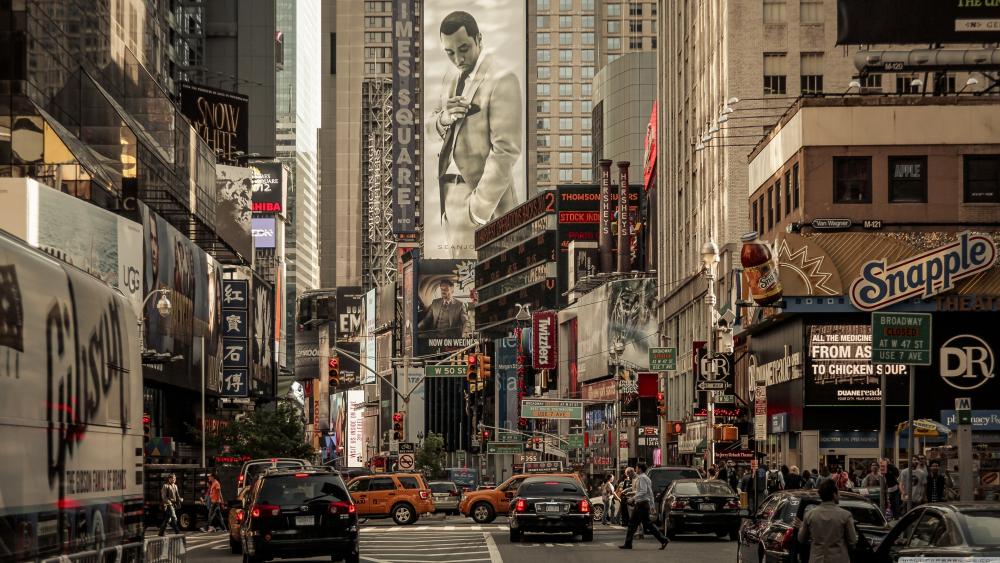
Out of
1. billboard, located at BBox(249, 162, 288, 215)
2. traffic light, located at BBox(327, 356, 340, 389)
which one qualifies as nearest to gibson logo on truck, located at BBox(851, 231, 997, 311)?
traffic light, located at BBox(327, 356, 340, 389)

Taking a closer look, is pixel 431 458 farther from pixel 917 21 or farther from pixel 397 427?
pixel 917 21

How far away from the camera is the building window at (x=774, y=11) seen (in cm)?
7369

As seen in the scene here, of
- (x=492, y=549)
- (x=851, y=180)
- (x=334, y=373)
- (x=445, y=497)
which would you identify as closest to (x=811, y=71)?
(x=851, y=180)

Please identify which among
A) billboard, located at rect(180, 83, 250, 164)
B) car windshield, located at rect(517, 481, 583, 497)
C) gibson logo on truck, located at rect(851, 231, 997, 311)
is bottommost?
car windshield, located at rect(517, 481, 583, 497)

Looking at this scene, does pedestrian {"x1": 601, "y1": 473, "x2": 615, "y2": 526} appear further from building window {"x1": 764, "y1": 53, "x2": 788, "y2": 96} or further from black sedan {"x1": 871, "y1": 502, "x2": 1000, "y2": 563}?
black sedan {"x1": 871, "y1": 502, "x2": 1000, "y2": 563}

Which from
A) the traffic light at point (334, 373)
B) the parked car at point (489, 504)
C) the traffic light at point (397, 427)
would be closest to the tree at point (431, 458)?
the traffic light at point (397, 427)

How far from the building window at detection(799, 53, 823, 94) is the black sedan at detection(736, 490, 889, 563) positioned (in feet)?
172

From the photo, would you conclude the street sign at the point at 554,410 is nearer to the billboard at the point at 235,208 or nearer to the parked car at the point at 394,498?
the billboard at the point at 235,208

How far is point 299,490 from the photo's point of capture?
88.0 ft

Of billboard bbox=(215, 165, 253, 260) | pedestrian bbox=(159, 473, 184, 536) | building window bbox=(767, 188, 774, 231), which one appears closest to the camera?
pedestrian bbox=(159, 473, 184, 536)

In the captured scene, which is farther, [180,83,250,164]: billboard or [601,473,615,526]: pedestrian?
[180,83,250,164]: billboard

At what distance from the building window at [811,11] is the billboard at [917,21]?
Answer: 567 inches

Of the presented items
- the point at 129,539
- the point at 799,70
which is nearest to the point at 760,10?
the point at 799,70

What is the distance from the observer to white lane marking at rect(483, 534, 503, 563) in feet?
95.9
